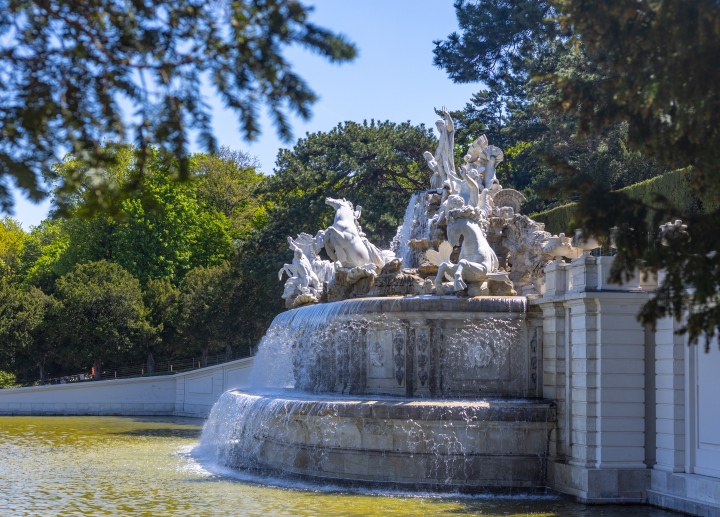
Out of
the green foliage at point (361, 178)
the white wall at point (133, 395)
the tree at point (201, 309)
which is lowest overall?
the white wall at point (133, 395)

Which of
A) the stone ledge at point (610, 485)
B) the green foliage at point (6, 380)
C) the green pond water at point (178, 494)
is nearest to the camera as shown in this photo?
the green pond water at point (178, 494)

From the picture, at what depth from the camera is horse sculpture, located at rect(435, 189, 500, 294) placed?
15.1m

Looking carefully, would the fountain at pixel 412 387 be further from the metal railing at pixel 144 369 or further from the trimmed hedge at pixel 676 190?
the metal railing at pixel 144 369

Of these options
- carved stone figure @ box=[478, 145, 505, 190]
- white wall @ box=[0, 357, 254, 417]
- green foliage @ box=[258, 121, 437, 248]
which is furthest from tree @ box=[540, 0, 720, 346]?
green foliage @ box=[258, 121, 437, 248]

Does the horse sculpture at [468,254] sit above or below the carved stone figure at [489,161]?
below

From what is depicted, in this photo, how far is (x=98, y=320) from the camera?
37.5 m

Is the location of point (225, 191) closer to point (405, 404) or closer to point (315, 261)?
point (315, 261)

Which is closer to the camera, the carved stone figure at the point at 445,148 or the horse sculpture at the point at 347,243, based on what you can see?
the horse sculpture at the point at 347,243

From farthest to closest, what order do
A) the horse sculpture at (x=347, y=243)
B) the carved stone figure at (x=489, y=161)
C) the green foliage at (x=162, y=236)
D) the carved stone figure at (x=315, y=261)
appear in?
the green foliage at (x=162, y=236) < the carved stone figure at (x=315, y=261) < the carved stone figure at (x=489, y=161) < the horse sculpture at (x=347, y=243)

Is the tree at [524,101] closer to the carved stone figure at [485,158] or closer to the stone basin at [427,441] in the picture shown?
the carved stone figure at [485,158]

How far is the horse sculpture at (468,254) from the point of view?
49.4 feet

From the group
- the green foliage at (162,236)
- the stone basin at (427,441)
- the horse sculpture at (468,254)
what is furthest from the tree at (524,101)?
the stone basin at (427,441)

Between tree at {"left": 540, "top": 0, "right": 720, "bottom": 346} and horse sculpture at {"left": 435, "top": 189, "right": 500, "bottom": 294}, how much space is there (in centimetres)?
686

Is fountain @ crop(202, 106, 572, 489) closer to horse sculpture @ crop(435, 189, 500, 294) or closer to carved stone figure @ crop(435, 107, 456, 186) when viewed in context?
horse sculpture @ crop(435, 189, 500, 294)
